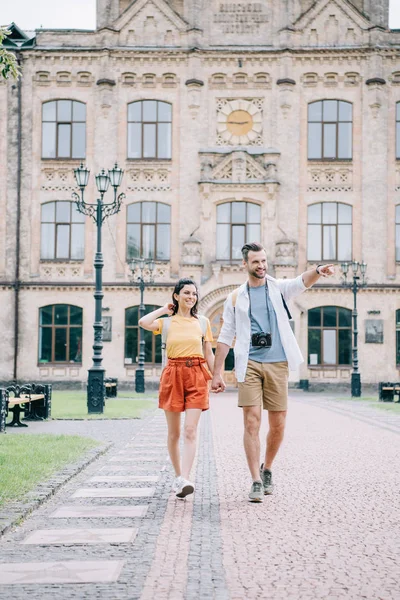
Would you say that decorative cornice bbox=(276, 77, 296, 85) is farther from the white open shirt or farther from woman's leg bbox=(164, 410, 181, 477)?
woman's leg bbox=(164, 410, 181, 477)

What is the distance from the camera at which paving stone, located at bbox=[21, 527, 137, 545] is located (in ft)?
21.1

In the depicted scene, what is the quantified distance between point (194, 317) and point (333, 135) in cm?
3163

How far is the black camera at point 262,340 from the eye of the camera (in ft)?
27.5

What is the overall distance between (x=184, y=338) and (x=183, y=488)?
141 cm

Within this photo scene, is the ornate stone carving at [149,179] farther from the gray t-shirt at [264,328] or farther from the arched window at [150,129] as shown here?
the gray t-shirt at [264,328]

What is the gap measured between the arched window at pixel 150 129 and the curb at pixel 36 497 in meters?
29.0

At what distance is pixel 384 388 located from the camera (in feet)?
97.1

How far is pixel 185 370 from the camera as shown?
8.59 metres

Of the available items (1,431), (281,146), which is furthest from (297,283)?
(281,146)

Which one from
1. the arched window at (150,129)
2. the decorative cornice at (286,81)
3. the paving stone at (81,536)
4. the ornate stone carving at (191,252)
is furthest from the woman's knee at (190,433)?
the decorative cornice at (286,81)

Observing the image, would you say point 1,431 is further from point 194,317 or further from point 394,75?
point 394,75

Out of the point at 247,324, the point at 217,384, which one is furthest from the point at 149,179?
the point at 217,384

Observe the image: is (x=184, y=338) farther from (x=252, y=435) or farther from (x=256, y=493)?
(x=256, y=493)

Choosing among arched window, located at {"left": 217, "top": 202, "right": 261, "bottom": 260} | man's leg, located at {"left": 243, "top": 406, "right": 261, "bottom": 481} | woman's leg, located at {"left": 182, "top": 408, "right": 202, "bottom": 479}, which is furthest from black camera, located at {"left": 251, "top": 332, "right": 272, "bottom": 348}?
arched window, located at {"left": 217, "top": 202, "right": 261, "bottom": 260}
